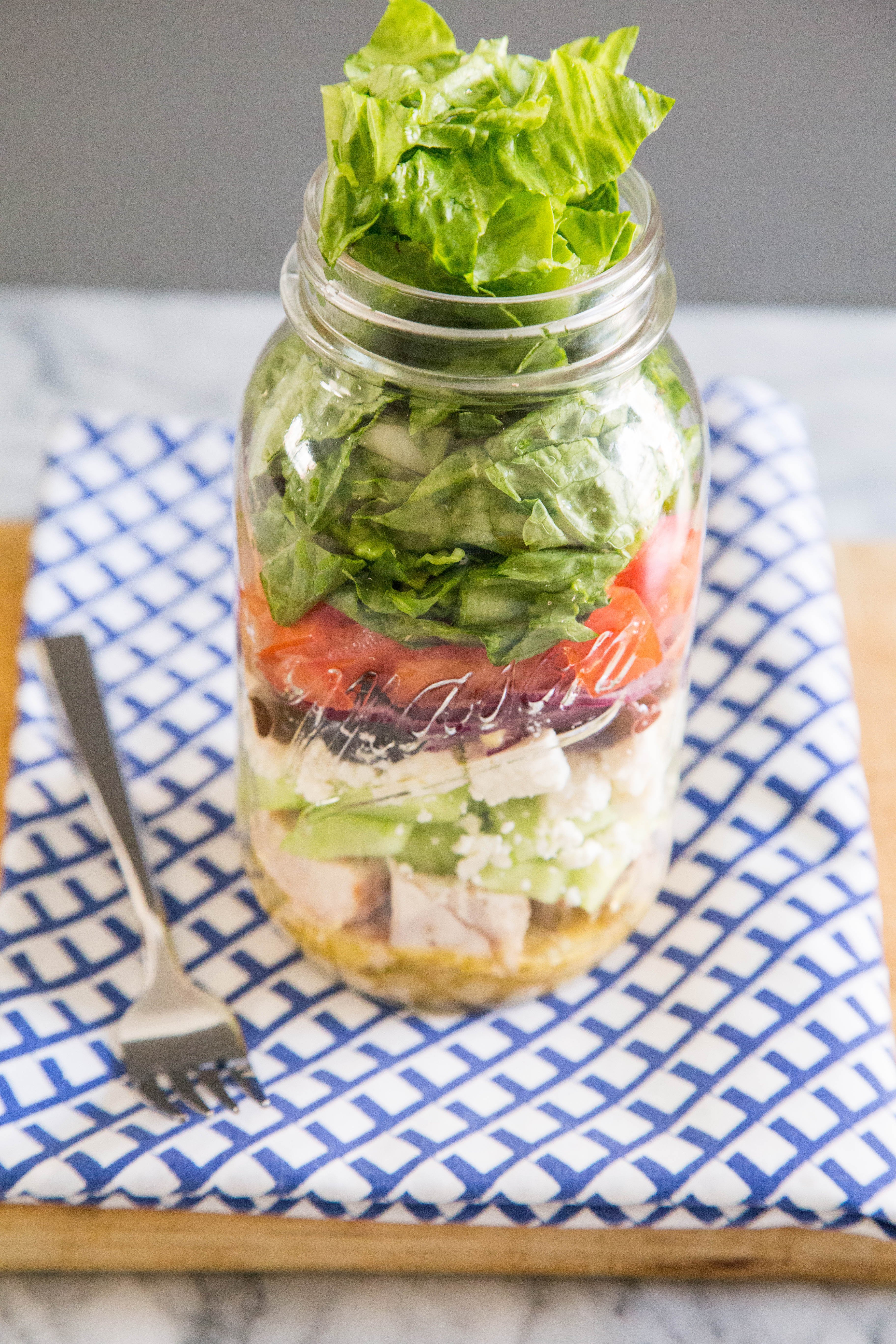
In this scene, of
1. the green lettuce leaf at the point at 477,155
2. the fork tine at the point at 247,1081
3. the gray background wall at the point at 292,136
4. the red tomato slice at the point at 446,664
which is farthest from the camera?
the gray background wall at the point at 292,136

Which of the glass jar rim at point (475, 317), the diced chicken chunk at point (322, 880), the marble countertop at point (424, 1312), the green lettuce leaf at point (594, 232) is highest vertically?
the green lettuce leaf at point (594, 232)

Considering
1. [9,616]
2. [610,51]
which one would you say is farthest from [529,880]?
[9,616]

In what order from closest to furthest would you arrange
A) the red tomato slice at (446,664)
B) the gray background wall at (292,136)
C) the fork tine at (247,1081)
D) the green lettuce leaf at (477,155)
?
the green lettuce leaf at (477,155)
the red tomato slice at (446,664)
the fork tine at (247,1081)
the gray background wall at (292,136)

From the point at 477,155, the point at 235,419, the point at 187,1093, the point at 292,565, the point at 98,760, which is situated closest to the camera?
the point at 477,155

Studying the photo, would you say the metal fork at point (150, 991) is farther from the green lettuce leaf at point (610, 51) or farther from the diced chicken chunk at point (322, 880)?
the green lettuce leaf at point (610, 51)

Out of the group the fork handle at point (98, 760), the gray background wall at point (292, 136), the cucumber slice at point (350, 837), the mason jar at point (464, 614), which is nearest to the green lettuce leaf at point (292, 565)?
the mason jar at point (464, 614)

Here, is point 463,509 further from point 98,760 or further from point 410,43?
point 98,760

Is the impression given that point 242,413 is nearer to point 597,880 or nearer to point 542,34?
point 597,880

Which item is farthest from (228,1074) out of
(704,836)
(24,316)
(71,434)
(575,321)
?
(24,316)

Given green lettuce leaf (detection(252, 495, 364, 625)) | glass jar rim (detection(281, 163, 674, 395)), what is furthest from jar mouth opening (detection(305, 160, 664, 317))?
green lettuce leaf (detection(252, 495, 364, 625))
